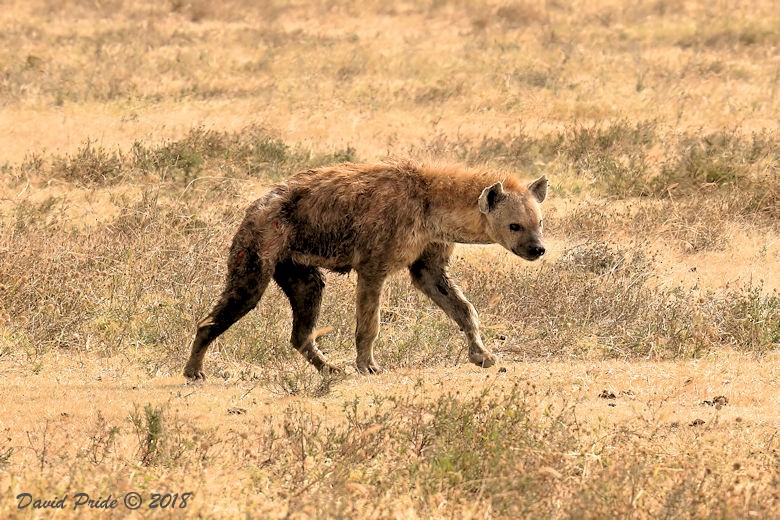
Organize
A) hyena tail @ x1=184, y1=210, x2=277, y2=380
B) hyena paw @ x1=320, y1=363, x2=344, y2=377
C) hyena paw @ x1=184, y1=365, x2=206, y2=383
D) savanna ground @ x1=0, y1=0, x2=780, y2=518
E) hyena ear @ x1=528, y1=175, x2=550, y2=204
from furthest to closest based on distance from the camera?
hyena ear @ x1=528, y1=175, x2=550, y2=204 → hyena paw @ x1=184, y1=365, x2=206, y2=383 → hyena tail @ x1=184, y1=210, x2=277, y2=380 → hyena paw @ x1=320, y1=363, x2=344, y2=377 → savanna ground @ x1=0, y1=0, x2=780, y2=518

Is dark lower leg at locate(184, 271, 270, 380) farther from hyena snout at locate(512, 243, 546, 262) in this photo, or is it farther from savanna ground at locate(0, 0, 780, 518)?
hyena snout at locate(512, 243, 546, 262)

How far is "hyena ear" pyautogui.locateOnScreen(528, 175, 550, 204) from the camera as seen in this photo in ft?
28.4

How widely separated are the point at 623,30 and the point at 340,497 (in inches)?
849

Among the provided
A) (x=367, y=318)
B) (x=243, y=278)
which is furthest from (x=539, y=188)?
(x=243, y=278)

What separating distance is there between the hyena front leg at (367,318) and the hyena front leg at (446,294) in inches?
14.8

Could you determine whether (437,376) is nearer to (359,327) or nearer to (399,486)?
(359,327)

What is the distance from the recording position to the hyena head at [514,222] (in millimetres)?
8328

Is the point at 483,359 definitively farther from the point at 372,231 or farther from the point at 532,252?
the point at 372,231

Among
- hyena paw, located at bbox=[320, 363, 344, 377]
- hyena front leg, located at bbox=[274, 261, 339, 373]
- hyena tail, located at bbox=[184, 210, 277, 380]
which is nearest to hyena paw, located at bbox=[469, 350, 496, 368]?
hyena paw, located at bbox=[320, 363, 344, 377]

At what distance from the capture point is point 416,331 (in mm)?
9531

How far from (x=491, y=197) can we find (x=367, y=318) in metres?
1.14

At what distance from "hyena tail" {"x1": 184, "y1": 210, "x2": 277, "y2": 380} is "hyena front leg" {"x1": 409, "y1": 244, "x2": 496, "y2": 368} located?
3.32ft

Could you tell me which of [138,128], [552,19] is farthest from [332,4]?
[138,128]

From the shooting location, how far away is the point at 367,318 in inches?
328
